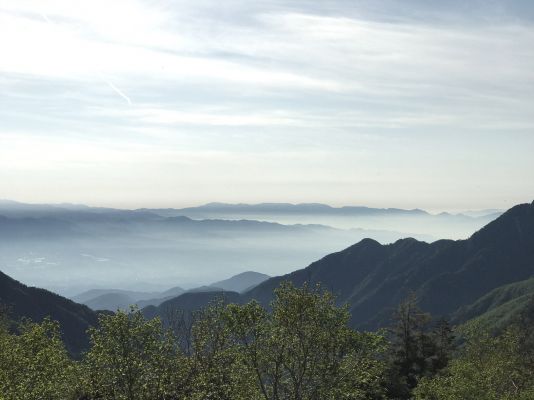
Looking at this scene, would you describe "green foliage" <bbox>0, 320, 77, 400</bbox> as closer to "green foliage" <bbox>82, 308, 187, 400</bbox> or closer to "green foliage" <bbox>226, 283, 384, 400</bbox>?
"green foliage" <bbox>82, 308, 187, 400</bbox>

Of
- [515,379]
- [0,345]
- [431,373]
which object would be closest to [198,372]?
[0,345]

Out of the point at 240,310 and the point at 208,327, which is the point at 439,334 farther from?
the point at 240,310

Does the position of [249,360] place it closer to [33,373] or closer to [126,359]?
[126,359]

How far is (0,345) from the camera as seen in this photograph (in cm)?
6262

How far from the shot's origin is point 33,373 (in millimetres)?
51812

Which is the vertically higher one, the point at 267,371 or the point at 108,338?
the point at 108,338

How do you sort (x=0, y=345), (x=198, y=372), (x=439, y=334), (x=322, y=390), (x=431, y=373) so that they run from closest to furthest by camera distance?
(x=322, y=390), (x=0, y=345), (x=198, y=372), (x=431, y=373), (x=439, y=334)

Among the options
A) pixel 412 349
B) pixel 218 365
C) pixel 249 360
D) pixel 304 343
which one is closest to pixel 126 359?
pixel 249 360

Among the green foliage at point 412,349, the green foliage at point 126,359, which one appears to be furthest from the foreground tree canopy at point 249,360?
the green foliage at point 412,349

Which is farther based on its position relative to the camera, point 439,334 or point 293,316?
point 439,334

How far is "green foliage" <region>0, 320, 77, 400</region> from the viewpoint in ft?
155

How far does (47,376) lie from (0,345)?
42.0 feet

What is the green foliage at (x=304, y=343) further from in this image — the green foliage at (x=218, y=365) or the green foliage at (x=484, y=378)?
the green foliage at (x=484, y=378)

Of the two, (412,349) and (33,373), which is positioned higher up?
(33,373)
